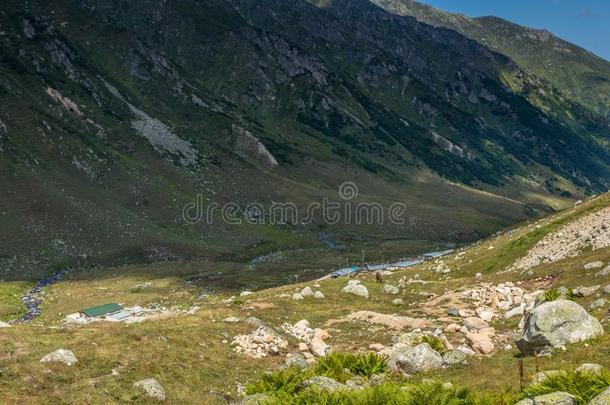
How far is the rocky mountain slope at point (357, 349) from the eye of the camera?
2169 cm

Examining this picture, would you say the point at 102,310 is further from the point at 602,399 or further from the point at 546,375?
the point at 602,399

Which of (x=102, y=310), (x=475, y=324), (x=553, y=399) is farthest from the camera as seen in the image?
(x=102, y=310)

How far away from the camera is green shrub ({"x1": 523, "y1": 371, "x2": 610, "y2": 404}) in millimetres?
17075

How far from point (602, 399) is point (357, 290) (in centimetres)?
3903

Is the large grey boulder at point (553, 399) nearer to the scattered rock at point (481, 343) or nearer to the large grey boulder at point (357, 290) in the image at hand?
the scattered rock at point (481, 343)

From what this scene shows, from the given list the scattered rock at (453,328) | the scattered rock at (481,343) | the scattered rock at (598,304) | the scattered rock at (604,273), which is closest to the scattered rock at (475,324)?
the scattered rock at (453,328)

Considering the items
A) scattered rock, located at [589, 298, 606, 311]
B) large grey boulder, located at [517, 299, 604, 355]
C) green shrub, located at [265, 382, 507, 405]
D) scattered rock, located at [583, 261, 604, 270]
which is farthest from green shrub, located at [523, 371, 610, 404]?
scattered rock, located at [583, 261, 604, 270]

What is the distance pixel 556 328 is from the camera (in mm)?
26500

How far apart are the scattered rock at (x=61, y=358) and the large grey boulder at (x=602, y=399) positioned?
2352 centimetres

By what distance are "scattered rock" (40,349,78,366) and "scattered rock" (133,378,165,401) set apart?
13.8 ft

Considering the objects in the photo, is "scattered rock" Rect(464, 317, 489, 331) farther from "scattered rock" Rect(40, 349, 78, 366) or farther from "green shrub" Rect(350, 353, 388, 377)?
"scattered rock" Rect(40, 349, 78, 366)

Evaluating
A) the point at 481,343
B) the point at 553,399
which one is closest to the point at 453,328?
the point at 481,343

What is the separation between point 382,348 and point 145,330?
15.3m

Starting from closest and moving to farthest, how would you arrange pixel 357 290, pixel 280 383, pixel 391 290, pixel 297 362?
pixel 280 383
pixel 297 362
pixel 357 290
pixel 391 290
